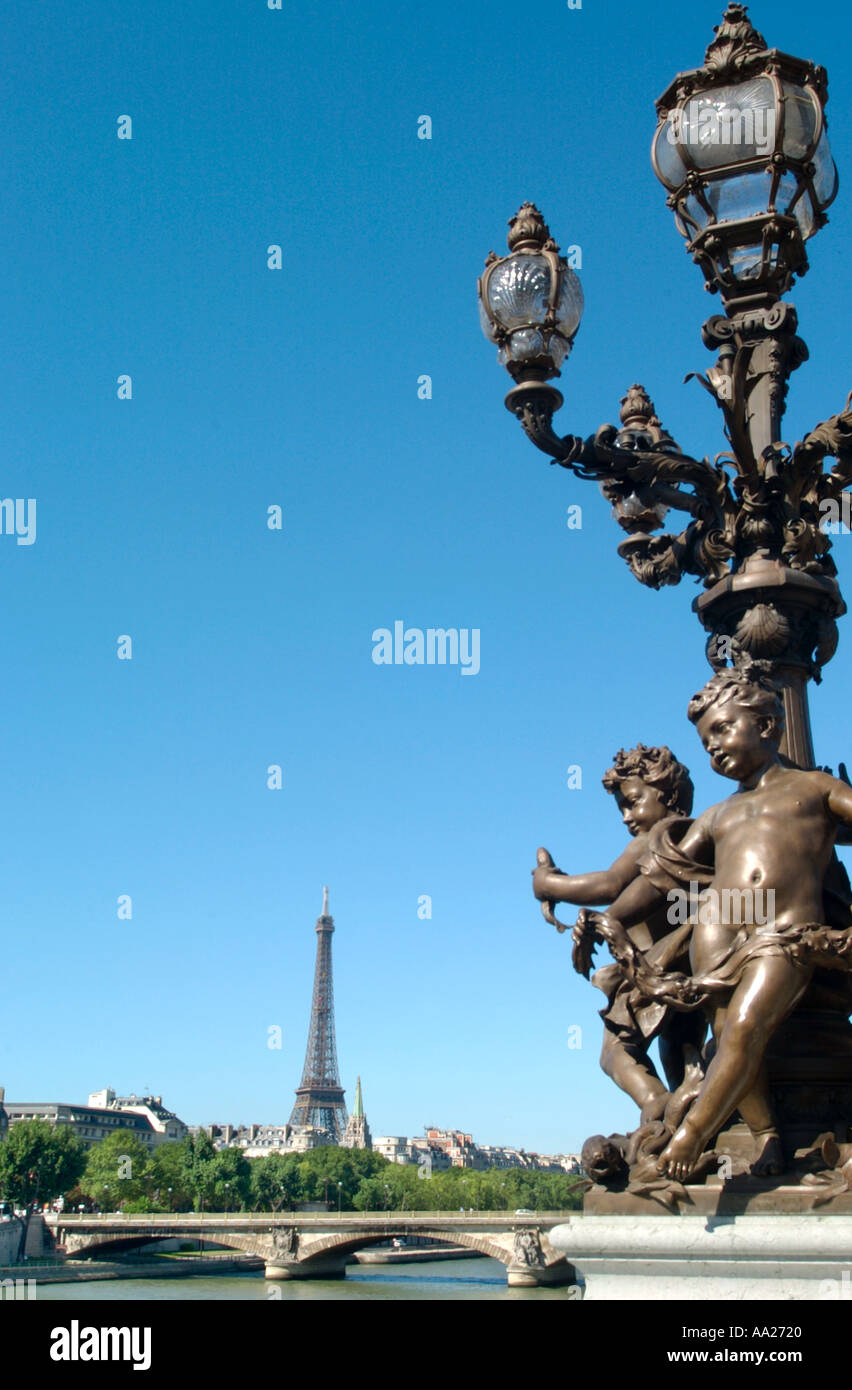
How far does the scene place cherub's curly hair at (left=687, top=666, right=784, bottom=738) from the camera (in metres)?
5.35

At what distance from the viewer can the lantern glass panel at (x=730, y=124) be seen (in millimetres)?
6773

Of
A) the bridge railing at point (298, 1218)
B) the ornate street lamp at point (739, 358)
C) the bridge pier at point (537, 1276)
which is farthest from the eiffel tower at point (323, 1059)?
the ornate street lamp at point (739, 358)

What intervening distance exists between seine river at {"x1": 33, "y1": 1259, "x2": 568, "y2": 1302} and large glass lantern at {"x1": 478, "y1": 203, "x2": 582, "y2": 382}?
146 ft

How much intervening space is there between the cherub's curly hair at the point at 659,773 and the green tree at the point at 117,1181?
285ft

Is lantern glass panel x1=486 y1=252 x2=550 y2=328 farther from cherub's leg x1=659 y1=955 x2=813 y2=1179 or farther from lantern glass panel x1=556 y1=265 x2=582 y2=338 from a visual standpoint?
cherub's leg x1=659 y1=955 x2=813 y2=1179

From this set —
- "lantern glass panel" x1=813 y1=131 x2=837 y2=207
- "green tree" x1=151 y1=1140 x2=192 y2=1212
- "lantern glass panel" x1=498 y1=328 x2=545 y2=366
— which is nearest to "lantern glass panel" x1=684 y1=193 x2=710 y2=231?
"lantern glass panel" x1=813 y1=131 x2=837 y2=207

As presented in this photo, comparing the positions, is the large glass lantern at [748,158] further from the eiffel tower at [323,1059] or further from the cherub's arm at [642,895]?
the eiffel tower at [323,1059]

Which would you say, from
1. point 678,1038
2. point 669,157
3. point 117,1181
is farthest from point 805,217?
point 117,1181

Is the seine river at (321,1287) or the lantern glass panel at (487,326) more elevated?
the lantern glass panel at (487,326)

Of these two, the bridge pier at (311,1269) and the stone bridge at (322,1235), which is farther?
the bridge pier at (311,1269)

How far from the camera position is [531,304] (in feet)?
21.7

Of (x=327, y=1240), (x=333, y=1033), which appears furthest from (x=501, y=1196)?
(x=333, y=1033)

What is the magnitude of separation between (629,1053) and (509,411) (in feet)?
10.6

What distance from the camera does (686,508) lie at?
6590mm
